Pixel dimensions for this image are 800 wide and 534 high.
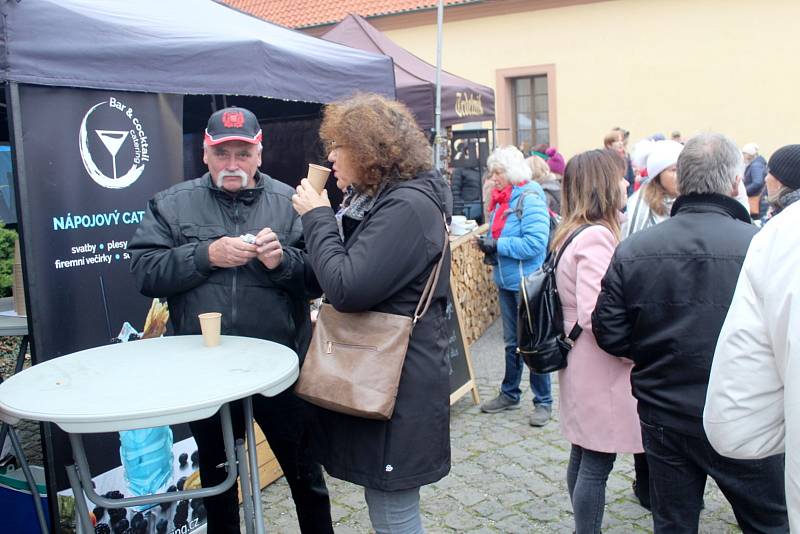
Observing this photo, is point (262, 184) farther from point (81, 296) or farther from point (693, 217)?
point (693, 217)

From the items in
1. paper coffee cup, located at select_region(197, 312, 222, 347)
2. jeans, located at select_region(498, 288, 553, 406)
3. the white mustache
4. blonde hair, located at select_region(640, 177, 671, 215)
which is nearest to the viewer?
paper coffee cup, located at select_region(197, 312, 222, 347)

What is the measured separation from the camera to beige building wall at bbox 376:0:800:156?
14.9m

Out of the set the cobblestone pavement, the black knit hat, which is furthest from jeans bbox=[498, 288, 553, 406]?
the black knit hat

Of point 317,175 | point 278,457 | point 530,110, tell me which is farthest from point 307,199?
point 530,110

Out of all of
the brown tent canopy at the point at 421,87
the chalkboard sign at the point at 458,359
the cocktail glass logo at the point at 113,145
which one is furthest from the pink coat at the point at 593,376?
the brown tent canopy at the point at 421,87

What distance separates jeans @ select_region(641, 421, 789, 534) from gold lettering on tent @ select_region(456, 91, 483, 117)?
5.27 m

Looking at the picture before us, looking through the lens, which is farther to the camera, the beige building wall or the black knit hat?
the beige building wall

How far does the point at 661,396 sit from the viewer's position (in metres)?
2.28

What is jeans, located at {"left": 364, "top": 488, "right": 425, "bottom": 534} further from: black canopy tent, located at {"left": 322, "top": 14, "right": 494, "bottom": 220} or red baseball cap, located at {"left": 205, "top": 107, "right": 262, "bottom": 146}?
black canopy tent, located at {"left": 322, "top": 14, "right": 494, "bottom": 220}

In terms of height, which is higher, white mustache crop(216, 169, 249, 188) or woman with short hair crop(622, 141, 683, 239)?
white mustache crop(216, 169, 249, 188)

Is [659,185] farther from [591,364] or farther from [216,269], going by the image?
[216,269]

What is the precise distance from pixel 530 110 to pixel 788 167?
15814 millimetres

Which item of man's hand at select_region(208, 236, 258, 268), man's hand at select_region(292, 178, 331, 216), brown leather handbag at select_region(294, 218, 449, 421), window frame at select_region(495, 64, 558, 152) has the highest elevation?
window frame at select_region(495, 64, 558, 152)

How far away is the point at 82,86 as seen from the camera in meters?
2.65
